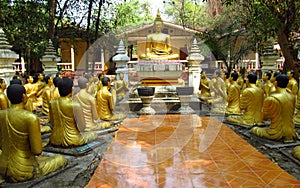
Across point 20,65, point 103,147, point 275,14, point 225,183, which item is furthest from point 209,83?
point 20,65

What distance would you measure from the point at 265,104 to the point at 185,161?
1.96 m

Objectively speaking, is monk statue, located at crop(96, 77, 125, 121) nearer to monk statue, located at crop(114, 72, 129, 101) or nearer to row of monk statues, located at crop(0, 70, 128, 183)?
row of monk statues, located at crop(0, 70, 128, 183)

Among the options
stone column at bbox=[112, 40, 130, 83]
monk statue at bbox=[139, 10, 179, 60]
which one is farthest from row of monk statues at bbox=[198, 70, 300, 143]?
stone column at bbox=[112, 40, 130, 83]

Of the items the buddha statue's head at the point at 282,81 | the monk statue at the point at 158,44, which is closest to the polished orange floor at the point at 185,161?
the buddha statue's head at the point at 282,81

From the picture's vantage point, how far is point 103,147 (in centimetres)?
543

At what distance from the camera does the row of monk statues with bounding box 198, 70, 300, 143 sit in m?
5.21

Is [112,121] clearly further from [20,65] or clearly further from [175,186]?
[20,65]

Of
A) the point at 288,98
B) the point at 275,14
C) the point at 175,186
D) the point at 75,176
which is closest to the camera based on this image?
the point at 175,186

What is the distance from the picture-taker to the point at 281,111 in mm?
5184

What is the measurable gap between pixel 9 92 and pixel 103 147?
216 centimetres

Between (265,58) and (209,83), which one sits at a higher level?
(265,58)

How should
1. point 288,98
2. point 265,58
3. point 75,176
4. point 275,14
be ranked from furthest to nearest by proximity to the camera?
point 265,58 < point 275,14 < point 288,98 < point 75,176

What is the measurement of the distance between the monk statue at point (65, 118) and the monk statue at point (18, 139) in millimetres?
1103

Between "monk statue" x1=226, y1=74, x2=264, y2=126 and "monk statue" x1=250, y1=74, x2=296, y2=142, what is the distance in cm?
114
